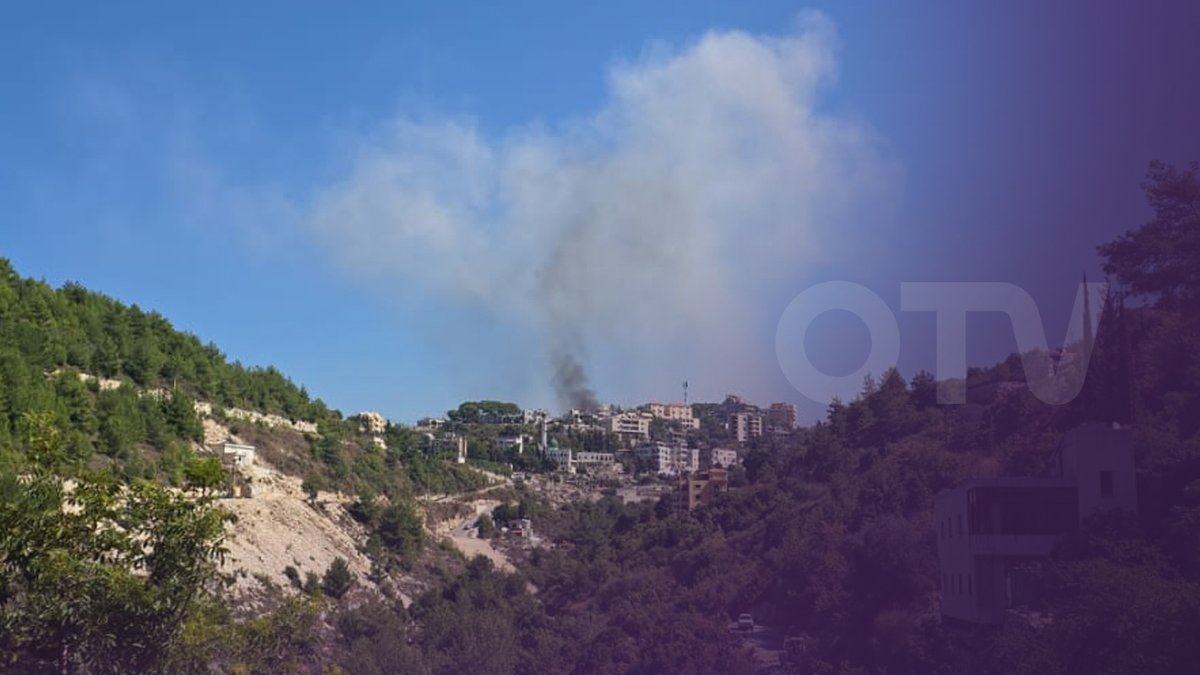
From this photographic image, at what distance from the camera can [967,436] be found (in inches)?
1281

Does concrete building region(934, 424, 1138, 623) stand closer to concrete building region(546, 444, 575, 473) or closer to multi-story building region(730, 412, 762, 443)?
concrete building region(546, 444, 575, 473)

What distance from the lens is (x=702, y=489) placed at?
46812 millimetres

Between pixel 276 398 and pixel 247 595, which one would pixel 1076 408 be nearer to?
pixel 247 595

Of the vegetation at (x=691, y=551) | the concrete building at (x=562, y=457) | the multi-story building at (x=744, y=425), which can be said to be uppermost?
the multi-story building at (x=744, y=425)

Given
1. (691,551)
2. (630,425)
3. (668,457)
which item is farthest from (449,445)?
(691,551)

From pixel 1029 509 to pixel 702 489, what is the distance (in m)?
25.6

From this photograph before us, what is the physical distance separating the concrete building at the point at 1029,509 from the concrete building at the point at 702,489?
74.4ft

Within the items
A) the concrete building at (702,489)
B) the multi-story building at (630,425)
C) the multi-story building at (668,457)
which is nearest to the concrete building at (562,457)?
the multi-story building at (668,457)

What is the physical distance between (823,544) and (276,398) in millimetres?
23908

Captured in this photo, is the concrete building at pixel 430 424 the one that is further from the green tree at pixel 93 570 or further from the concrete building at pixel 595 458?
the green tree at pixel 93 570

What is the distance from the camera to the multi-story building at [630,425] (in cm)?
8144

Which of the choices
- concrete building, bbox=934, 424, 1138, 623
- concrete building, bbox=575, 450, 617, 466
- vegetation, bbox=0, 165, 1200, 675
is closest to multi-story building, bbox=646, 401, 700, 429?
concrete building, bbox=575, 450, 617, 466

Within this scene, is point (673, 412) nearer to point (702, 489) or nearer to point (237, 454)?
point (702, 489)

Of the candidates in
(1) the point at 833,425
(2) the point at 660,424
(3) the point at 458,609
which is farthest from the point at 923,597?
(2) the point at 660,424
